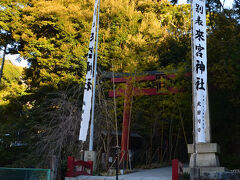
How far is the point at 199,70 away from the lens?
262 inches

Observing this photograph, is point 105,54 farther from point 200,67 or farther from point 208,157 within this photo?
point 208,157

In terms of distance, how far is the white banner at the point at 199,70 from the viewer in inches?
249

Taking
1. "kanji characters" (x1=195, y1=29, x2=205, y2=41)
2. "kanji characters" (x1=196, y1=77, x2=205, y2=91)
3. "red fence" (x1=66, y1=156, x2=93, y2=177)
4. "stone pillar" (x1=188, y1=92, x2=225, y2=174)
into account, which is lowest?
"red fence" (x1=66, y1=156, x2=93, y2=177)

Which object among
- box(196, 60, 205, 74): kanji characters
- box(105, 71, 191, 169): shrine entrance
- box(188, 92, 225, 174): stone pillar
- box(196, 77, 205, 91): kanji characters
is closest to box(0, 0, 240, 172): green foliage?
box(105, 71, 191, 169): shrine entrance

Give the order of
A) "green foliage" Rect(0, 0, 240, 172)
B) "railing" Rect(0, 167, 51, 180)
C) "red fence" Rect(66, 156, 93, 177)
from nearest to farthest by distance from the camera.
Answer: "railing" Rect(0, 167, 51, 180)
"red fence" Rect(66, 156, 93, 177)
"green foliage" Rect(0, 0, 240, 172)

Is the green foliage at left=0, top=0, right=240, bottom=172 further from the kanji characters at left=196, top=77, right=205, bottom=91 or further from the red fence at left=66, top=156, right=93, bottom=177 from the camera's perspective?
the kanji characters at left=196, top=77, right=205, bottom=91

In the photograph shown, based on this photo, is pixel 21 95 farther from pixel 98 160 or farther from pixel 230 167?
pixel 230 167

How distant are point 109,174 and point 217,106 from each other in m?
4.39

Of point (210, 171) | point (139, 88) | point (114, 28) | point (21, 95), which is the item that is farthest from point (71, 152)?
point (114, 28)

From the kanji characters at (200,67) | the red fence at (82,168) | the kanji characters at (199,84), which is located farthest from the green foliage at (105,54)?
the kanji characters at (199,84)

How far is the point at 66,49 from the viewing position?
15617mm

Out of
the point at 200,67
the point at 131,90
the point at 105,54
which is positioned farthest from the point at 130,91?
the point at 105,54

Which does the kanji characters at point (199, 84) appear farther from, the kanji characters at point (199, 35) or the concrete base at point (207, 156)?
the concrete base at point (207, 156)

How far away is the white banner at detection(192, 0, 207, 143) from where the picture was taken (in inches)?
249
